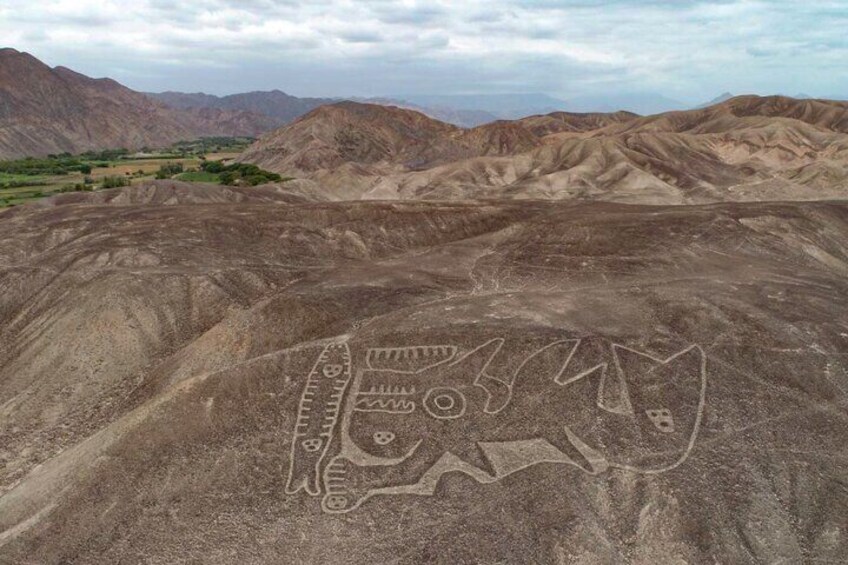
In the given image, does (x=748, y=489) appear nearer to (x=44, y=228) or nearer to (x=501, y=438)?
(x=501, y=438)

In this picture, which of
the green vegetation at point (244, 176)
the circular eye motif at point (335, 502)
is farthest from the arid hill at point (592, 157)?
the circular eye motif at point (335, 502)

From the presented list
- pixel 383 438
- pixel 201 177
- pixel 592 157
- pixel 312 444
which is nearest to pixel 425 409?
pixel 383 438

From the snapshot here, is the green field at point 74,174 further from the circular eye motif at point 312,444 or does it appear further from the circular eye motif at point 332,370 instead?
the circular eye motif at point 312,444

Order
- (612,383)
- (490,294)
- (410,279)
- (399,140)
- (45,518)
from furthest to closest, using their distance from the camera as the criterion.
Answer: (399,140) < (410,279) < (490,294) < (612,383) < (45,518)

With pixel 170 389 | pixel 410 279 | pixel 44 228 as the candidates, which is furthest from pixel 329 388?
pixel 44 228

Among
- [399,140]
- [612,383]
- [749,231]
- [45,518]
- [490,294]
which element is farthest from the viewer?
[399,140]

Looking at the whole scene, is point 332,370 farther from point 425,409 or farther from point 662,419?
point 662,419

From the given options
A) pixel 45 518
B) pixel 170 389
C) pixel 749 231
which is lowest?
pixel 45 518
